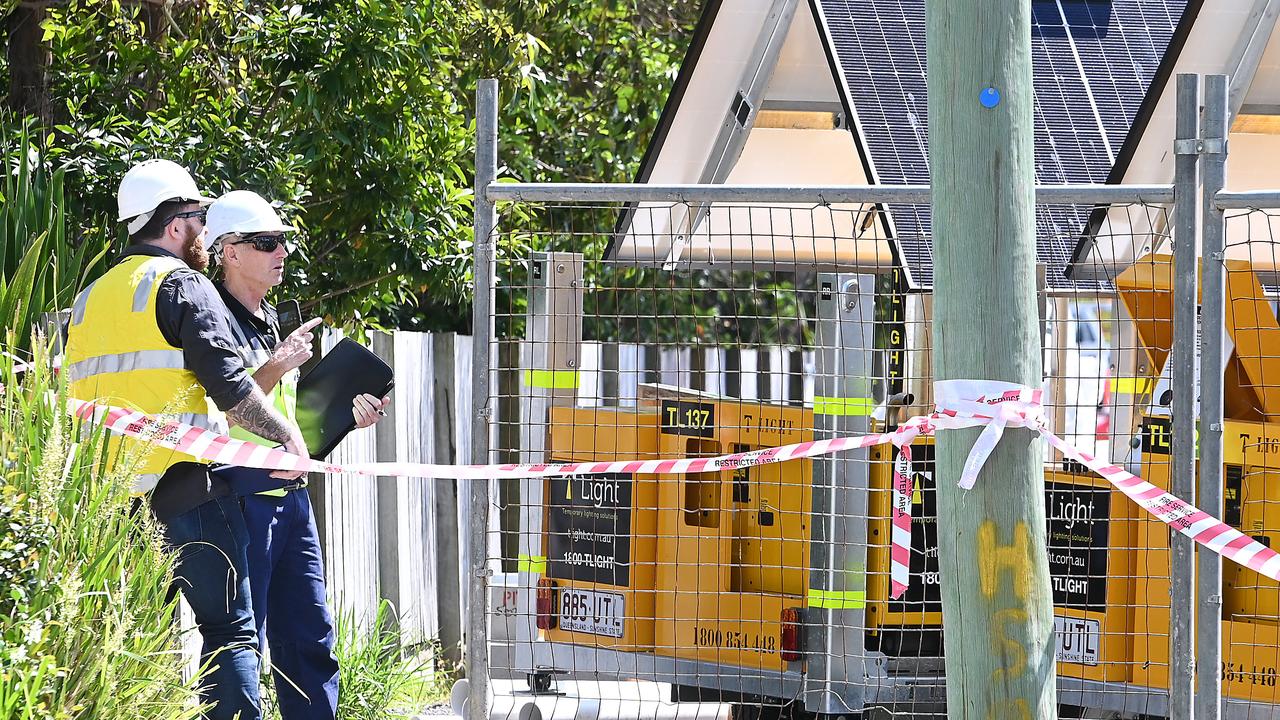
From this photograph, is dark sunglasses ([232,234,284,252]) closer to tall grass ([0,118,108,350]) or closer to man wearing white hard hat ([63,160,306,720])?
man wearing white hard hat ([63,160,306,720])

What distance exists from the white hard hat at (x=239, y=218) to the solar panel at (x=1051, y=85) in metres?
2.90

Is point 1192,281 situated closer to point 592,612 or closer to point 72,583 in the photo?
point 592,612

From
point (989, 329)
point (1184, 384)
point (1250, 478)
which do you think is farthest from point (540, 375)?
point (1250, 478)

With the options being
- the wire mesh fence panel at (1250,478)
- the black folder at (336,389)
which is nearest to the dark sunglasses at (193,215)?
the black folder at (336,389)

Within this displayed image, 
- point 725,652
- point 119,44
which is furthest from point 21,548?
point 119,44

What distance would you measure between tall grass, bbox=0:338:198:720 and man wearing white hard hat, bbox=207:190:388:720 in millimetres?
1094

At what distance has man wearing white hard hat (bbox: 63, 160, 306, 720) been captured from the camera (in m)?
4.44

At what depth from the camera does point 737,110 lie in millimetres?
7035

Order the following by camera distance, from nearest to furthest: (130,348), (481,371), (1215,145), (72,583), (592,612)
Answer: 1. (72,583)
2. (1215,145)
3. (130,348)
4. (481,371)
5. (592,612)

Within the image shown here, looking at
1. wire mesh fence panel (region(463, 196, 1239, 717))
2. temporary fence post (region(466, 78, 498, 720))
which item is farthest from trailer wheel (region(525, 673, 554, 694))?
temporary fence post (region(466, 78, 498, 720))

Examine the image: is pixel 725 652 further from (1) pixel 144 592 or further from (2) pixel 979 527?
(1) pixel 144 592

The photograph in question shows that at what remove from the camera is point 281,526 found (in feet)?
15.8

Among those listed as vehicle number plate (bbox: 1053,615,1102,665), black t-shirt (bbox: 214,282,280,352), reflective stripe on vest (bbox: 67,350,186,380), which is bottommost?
vehicle number plate (bbox: 1053,615,1102,665)

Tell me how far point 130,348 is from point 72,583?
4.77 feet
